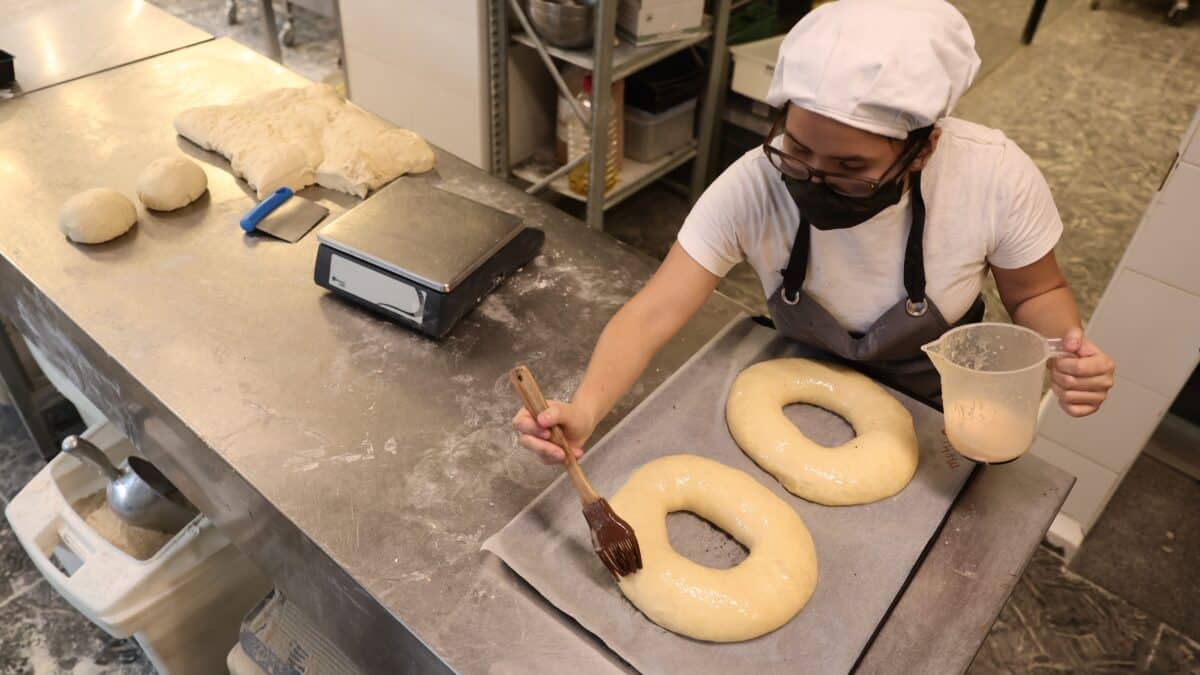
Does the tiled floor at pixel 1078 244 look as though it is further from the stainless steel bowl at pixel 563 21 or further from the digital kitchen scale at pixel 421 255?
the digital kitchen scale at pixel 421 255

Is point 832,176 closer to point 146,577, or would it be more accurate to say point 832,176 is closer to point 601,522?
point 601,522

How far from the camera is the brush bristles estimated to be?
98 cm

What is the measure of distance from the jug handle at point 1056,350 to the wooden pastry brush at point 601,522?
1.82ft

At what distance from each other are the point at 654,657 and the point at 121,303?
42.1 inches

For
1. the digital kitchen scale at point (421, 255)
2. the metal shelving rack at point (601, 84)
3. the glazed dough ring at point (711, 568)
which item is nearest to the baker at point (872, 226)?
the glazed dough ring at point (711, 568)

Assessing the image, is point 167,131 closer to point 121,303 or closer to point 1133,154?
point 121,303

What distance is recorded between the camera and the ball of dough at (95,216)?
59.1 inches

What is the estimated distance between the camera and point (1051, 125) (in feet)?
12.6

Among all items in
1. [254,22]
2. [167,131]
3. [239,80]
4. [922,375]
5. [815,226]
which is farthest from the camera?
[254,22]

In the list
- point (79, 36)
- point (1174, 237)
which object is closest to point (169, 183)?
point (79, 36)

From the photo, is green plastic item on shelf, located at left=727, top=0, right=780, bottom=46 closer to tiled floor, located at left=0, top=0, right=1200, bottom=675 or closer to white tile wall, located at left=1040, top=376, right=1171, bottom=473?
tiled floor, located at left=0, top=0, right=1200, bottom=675

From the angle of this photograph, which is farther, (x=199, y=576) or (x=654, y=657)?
(x=199, y=576)

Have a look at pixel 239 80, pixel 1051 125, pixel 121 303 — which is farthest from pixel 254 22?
pixel 1051 125

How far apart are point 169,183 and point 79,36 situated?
0.94 meters
